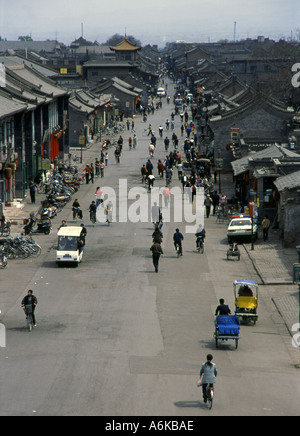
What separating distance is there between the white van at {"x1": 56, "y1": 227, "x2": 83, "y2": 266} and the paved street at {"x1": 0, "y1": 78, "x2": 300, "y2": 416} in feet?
1.82

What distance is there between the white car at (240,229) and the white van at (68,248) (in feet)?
27.4

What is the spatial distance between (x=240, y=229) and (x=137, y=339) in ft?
58.1

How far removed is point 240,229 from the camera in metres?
44.3

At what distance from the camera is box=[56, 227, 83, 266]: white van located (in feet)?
127

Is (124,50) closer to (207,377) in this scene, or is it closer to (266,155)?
(266,155)

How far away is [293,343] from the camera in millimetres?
27609

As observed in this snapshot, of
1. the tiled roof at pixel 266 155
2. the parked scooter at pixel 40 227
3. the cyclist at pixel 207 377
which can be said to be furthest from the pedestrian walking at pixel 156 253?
the tiled roof at pixel 266 155

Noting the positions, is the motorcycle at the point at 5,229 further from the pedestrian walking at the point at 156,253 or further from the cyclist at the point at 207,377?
the cyclist at the point at 207,377

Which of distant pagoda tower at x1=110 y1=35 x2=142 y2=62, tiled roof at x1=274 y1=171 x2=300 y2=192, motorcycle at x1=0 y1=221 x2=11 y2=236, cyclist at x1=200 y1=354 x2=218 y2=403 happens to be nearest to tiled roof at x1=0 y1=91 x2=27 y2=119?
motorcycle at x1=0 y1=221 x2=11 y2=236

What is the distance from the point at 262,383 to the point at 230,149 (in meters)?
48.7

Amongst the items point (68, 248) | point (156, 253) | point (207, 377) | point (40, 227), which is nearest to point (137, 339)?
point (207, 377)
